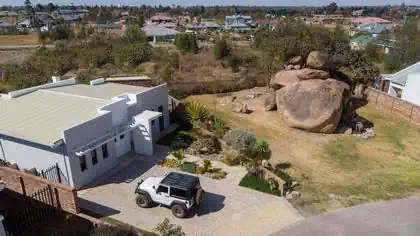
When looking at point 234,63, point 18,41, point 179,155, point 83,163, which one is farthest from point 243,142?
point 18,41

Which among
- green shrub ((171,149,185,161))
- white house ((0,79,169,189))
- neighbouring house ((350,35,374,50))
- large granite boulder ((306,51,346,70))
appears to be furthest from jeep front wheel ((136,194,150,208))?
neighbouring house ((350,35,374,50))

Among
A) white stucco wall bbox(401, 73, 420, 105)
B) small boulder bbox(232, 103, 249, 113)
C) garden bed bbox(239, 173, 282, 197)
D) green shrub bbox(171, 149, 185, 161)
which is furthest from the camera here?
small boulder bbox(232, 103, 249, 113)

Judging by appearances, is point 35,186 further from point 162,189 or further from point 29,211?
point 162,189

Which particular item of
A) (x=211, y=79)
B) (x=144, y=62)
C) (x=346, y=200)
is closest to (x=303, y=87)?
(x=346, y=200)

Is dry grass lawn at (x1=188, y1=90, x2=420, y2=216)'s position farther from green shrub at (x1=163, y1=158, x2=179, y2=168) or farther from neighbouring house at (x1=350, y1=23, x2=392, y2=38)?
neighbouring house at (x1=350, y1=23, x2=392, y2=38)

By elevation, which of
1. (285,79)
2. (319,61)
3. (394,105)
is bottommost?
(394,105)

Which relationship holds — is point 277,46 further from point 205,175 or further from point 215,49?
point 205,175

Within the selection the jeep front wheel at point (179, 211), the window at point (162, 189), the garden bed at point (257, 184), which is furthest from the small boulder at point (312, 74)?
the jeep front wheel at point (179, 211)

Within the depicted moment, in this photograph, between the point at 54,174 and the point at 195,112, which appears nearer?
the point at 54,174
